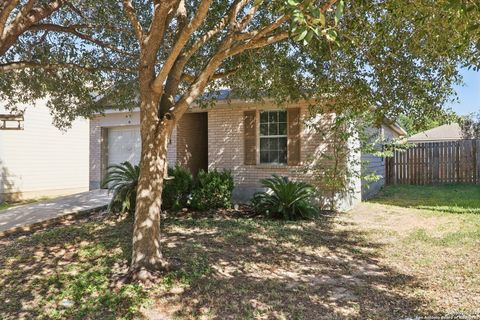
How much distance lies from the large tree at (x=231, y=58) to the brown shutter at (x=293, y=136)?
1.71m

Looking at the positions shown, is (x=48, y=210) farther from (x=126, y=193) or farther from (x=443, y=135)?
(x=443, y=135)

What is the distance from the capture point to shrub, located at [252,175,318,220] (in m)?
9.34

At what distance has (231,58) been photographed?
7.11m

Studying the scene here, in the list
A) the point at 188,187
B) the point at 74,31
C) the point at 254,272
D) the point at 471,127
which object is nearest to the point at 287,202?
the point at 188,187

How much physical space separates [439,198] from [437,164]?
5119 millimetres

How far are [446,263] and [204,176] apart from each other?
19.9ft

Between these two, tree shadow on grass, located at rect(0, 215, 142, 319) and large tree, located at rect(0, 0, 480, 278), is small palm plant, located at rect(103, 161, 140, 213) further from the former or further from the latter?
large tree, located at rect(0, 0, 480, 278)

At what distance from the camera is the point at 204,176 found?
33.2ft

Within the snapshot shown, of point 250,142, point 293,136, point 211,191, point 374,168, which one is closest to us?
point 211,191

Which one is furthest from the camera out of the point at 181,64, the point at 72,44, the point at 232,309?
the point at 72,44

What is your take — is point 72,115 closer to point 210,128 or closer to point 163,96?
point 210,128

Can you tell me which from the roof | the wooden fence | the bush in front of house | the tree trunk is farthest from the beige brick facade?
the roof

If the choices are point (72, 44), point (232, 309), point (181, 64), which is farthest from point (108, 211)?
point (232, 309)

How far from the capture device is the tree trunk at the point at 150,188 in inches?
198
